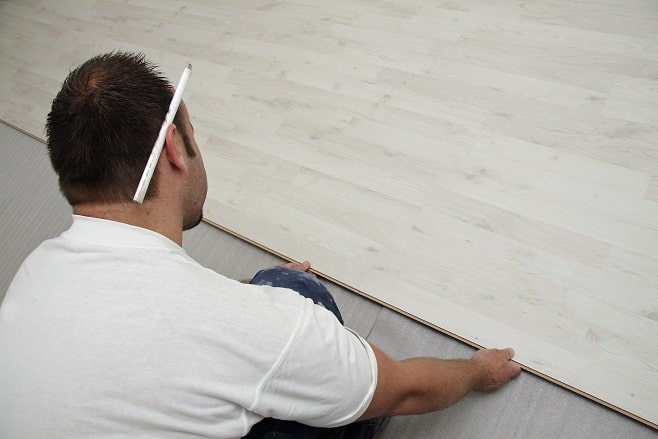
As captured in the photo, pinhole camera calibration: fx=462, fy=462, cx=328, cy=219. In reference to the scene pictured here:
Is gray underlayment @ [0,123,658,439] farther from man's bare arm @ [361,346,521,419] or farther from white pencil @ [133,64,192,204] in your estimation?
white pencil @ [133,64,192,204]

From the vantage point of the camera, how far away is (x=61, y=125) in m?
0.76

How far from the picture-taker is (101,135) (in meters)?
0.75

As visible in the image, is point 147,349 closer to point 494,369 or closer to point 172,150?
point 172,150

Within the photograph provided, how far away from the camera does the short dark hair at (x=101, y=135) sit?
75 cm

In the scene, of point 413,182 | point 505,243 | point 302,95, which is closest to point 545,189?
point 505,243

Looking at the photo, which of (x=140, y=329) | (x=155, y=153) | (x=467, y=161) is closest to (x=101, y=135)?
(x=155, y=153)

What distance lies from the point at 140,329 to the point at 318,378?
0.84 feet

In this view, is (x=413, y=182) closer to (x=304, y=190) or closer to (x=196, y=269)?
(x=304, y=190)

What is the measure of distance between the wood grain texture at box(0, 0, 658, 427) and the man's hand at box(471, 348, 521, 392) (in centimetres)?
4

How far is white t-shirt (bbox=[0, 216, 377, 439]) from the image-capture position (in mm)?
592

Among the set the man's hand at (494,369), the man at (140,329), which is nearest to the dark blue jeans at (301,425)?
the man at (140,329)

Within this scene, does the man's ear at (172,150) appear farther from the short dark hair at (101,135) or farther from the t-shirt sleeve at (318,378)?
the t-shirt sleeve at (318,378)

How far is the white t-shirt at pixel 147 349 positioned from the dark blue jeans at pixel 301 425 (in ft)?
0.39

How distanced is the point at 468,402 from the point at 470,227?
1.54 feet
